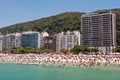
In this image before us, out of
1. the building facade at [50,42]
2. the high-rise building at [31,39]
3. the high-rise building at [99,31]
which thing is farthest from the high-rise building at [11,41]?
the high-rise building at [99,31]

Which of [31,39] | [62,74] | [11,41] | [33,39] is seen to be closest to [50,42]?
[33,39]

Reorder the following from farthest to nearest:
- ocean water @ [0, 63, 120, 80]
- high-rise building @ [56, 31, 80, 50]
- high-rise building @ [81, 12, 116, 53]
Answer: high-rise building @ [56, 31, 80, 50]
high-rise building @ [81, 12, 116, 53]
ocean water @ [0, 63, 120, 80]

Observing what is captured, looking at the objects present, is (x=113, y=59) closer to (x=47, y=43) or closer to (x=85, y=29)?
(x=85, y=29)

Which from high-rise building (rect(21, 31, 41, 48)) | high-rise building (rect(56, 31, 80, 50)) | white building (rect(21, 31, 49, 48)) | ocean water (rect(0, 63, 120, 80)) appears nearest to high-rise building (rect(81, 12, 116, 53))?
high-rise building (rect(56, 31, 80, 50))

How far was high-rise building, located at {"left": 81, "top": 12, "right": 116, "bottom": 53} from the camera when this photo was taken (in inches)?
5281

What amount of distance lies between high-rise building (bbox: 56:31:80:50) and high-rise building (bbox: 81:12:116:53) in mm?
4595

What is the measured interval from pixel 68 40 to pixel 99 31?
16936 mm

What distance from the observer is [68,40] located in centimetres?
14788

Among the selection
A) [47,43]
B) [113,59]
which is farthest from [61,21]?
[113,59]

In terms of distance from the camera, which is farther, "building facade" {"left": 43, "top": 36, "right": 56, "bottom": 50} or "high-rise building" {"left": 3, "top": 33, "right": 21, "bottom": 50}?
"high-rise building" {"left": 3, "top": 33, "right": 21, "bottom": 50}

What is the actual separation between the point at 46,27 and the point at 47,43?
38959 mm

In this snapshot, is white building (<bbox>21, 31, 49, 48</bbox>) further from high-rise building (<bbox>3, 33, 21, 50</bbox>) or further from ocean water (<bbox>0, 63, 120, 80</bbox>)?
ocean water (<bbox>0, 63, 120, 80</bbox>)

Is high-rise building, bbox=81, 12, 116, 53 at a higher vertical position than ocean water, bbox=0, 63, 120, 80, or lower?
higher

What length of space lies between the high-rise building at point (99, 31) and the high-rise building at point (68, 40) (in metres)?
4.59
